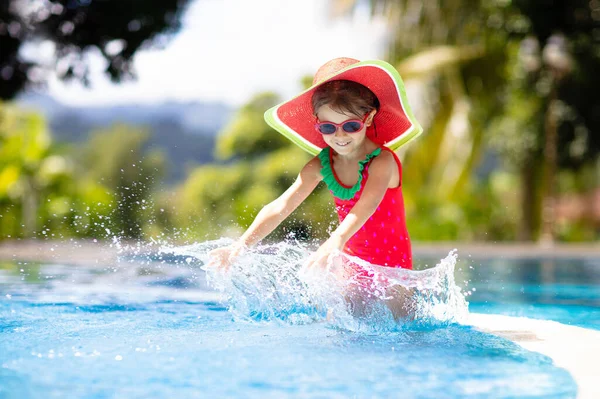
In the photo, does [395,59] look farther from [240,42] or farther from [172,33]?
[240,42]

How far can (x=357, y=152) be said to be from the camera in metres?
3.22

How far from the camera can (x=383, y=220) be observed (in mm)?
3273

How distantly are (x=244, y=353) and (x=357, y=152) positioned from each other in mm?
1089

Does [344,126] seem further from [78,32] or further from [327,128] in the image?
[78,32]

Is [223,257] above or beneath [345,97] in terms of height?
beneath

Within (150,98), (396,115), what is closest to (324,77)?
(396,115)

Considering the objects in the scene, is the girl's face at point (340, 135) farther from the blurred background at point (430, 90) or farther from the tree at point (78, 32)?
the tree at point (78, 32)

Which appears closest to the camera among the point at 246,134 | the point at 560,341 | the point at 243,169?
the point at 560,341

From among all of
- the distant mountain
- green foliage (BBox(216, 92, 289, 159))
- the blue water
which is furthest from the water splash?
the distant mountain

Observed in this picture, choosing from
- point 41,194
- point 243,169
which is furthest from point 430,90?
point 243,169

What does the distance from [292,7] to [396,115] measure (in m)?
78.9

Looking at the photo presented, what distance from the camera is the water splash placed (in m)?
3.05

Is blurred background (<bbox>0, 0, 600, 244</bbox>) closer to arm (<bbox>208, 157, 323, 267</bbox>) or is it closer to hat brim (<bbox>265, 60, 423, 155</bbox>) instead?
hat brim (<bbox>265, 60, 423, 155</bbox>)

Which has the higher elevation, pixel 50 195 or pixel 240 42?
pixel 240 42
